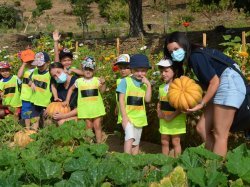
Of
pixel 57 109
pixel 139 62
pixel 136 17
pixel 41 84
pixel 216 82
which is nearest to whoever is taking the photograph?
pixel 216 82

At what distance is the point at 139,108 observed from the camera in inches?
210

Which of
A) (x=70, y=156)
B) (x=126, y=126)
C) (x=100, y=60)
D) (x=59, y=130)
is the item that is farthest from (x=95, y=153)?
(x=100, y=60)

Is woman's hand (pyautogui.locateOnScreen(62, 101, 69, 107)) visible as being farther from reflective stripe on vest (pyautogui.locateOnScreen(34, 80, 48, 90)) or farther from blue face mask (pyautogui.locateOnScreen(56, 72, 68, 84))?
reflective stripe on vest (pyautogui.locateOnScreen(34, 80, 48, 90))

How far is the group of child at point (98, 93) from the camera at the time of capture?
5078mm

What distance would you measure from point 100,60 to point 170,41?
4.27 meters

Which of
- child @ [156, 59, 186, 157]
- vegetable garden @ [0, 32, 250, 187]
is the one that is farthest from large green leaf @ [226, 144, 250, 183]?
child @ [156, 59, 186, 157]

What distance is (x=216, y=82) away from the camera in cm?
407

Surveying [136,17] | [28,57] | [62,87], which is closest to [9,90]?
[28,57]

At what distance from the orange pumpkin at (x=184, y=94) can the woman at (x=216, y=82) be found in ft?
0.31

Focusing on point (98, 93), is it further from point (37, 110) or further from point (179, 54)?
point (179, 54)

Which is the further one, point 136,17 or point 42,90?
point 136,17

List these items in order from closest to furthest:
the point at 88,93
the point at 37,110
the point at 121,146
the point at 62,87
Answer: the point at 88,93 < the point at 62,87 < the point at 121,146 < the point at 37,110

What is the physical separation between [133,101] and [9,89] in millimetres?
2623

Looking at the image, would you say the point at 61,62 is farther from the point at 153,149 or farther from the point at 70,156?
the point at 70,156
